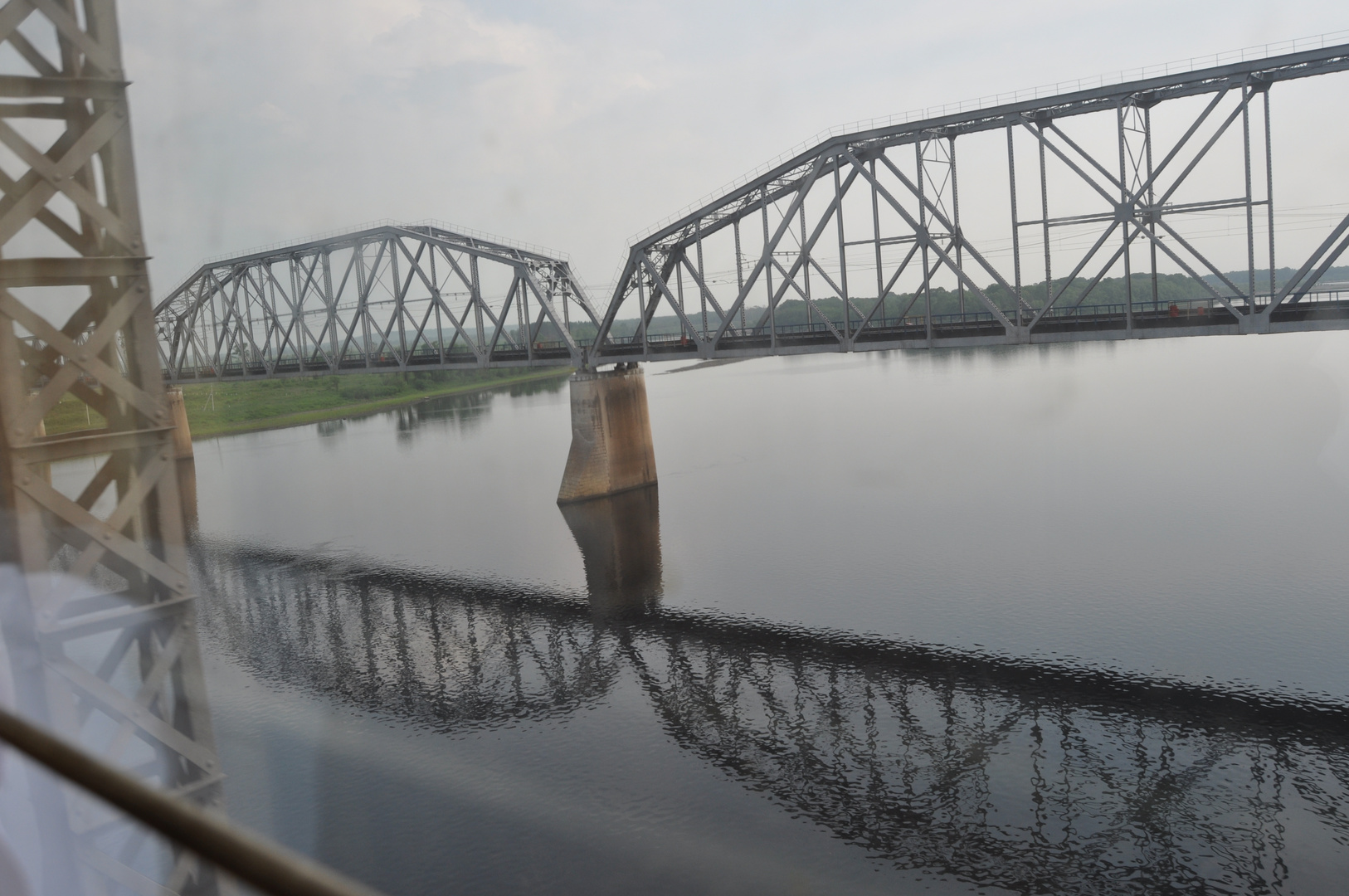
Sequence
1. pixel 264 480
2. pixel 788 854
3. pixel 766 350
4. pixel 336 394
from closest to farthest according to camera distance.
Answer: pixel 788 854 < pixel 766 350 < pixel 264 480 < pixel 336 394

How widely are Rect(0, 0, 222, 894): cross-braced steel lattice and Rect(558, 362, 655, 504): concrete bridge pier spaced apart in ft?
103

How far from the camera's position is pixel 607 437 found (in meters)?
38.1

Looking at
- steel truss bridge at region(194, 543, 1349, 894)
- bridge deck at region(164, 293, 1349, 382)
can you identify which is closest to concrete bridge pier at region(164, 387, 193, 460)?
bridge deck at region(164, 293, 1349, 382)

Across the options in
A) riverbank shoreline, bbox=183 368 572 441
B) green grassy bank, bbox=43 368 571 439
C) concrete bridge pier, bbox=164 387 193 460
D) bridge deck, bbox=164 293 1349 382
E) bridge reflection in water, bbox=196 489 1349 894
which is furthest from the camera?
riverbank shoreline, bbox=183 368 572 441

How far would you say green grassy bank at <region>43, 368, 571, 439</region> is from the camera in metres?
57.1

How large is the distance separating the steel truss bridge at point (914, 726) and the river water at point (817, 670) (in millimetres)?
67

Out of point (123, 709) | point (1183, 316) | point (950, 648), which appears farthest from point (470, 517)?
point (123, 709)

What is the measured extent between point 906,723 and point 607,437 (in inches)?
891

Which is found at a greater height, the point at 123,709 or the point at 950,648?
the point at 123,709

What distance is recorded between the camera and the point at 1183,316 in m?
26.2

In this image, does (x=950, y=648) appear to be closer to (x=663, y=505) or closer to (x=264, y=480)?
(x=663, y=505)

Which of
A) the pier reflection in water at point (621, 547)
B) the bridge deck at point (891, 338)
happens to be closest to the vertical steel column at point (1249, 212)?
the bridge deck at point (891, 338)

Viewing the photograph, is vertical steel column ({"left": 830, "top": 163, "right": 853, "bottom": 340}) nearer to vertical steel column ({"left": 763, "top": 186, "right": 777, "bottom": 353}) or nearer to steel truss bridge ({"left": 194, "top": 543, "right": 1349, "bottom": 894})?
vertical steel column ({"left": 763, "top": 186, "right": 777, "bottom": 353})

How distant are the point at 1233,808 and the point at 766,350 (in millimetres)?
22918
